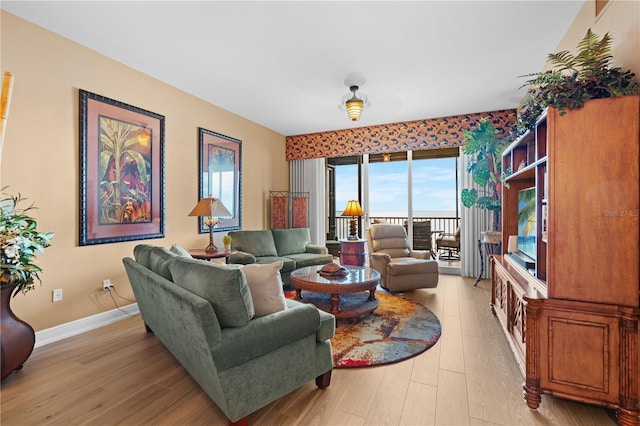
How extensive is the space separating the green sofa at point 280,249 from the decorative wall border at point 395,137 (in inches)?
71.3

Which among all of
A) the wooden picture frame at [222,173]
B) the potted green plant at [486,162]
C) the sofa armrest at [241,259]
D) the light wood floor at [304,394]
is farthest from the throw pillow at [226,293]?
the potted green plant at [486,162]

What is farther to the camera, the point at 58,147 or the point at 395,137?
the point at 395,137

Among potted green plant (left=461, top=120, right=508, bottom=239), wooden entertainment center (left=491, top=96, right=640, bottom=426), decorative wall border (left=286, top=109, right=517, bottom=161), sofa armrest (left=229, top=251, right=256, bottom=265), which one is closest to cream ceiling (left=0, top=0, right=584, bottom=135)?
potted green plant (left=461, top=120, right=508, bottom=239)

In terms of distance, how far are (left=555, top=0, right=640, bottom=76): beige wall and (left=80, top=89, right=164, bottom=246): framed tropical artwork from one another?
4.30m

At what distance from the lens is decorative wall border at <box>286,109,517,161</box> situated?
515cm

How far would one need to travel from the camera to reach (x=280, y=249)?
5.14 meters

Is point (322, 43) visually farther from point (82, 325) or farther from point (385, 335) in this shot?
point (82, 325)

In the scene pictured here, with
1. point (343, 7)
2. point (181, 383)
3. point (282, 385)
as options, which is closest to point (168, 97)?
point (343, 7)

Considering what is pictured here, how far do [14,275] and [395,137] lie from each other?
208 inches

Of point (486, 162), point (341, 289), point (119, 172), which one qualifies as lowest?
point (341, 289)

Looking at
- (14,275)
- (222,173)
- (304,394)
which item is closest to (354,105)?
(222,173)

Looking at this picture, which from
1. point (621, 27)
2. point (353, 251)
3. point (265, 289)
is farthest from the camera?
point (353, 251)

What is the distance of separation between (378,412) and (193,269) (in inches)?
53.4

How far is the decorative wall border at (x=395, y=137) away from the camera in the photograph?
5152 millimetres
